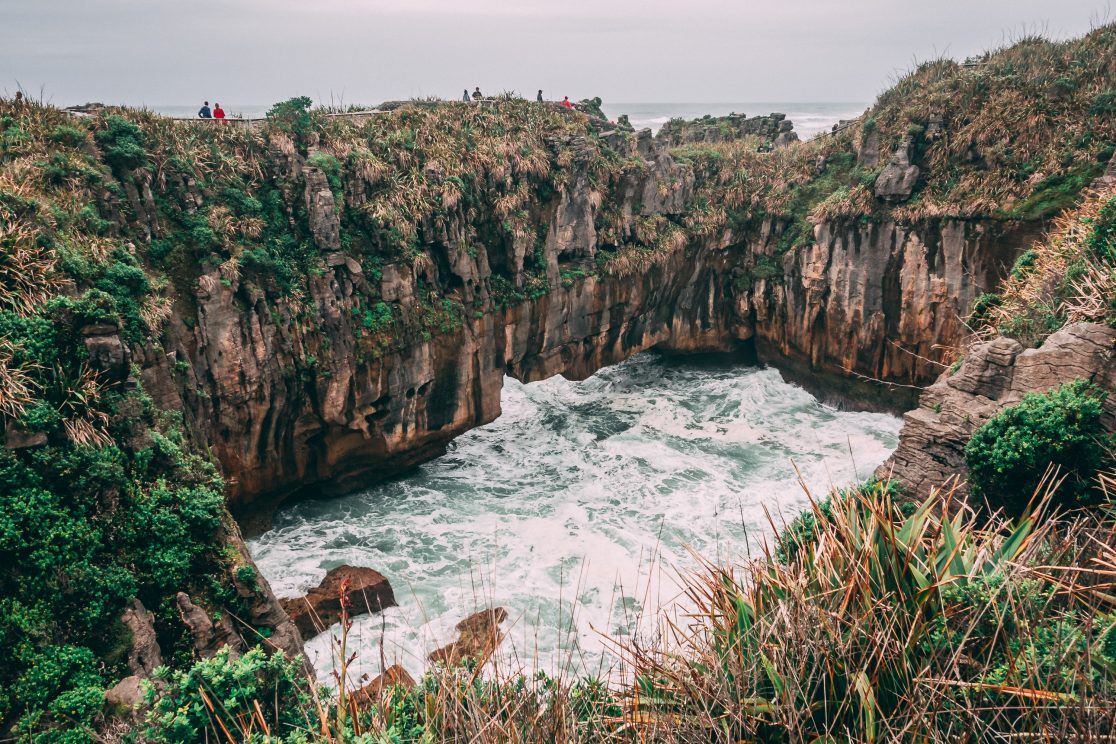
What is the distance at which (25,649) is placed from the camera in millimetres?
7453

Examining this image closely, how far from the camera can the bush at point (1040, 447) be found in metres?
7.65

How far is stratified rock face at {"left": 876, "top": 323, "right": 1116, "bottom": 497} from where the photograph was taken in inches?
329

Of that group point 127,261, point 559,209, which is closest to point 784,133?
point 559,209

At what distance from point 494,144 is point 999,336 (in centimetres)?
1492

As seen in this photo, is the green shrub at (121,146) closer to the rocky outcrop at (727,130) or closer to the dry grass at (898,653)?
the dry grass at (898,653)

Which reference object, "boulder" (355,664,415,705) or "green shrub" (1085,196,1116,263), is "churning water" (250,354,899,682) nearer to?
"boulder" (355,664,415,705)

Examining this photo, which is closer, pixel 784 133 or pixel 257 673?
pixel 257 673

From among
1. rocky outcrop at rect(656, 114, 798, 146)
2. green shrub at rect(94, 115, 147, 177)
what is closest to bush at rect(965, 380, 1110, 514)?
green shrub at rect(94, 115, 147, 177)

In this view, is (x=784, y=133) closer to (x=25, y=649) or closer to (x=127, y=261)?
(x=127, y=261)

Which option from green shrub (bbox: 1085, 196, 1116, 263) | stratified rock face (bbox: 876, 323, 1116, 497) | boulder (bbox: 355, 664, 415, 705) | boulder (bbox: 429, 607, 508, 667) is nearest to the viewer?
boulder (bbox: 429, 607, 508, 667)

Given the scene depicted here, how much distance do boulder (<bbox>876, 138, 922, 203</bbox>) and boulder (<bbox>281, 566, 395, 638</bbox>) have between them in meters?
20.2

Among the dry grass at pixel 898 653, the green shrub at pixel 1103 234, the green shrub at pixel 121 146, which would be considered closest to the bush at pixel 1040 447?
the dry grass at pixel 898 653

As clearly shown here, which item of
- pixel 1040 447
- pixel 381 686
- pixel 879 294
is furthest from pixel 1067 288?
pixel 879 294

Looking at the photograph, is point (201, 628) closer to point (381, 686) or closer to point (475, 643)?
point (381, 686)
